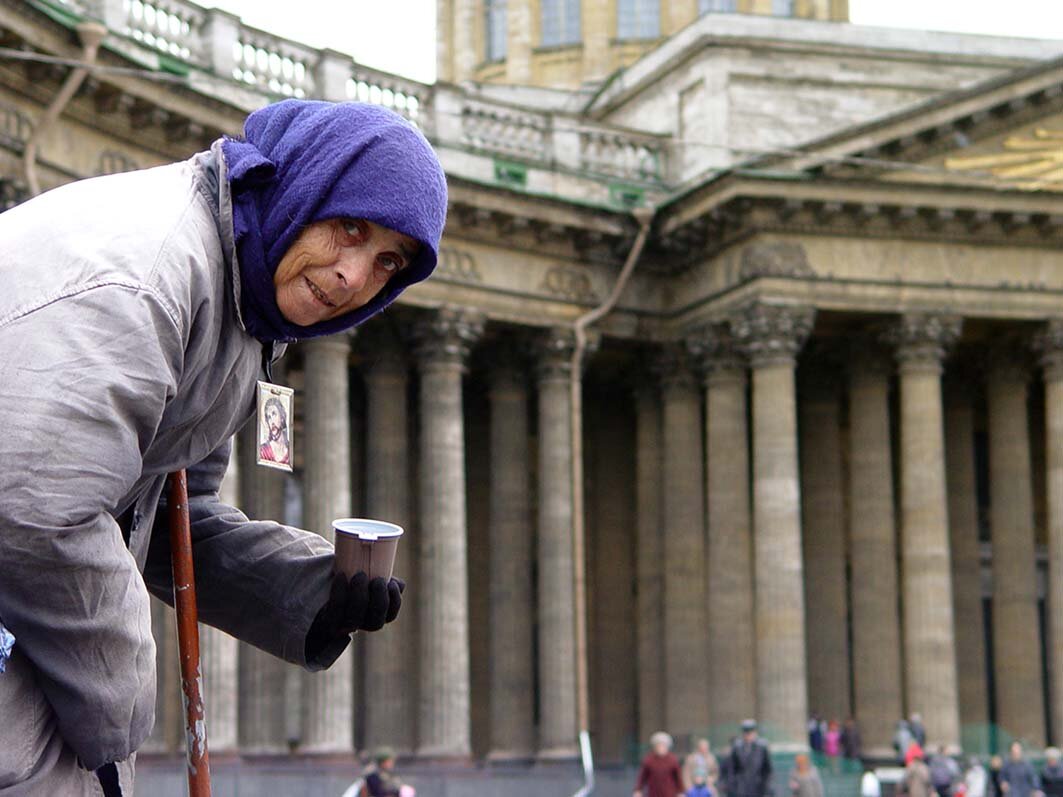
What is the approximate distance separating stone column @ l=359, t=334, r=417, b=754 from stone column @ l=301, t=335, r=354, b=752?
1537mm

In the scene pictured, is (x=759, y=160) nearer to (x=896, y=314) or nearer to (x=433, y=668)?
(x=896, y=314)

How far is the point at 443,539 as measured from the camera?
35.0 meters

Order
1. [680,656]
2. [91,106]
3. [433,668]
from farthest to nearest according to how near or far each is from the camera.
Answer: [680,656] → [433,668] → [91,106]

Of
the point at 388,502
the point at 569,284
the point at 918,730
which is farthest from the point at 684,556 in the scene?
the point at 388,502

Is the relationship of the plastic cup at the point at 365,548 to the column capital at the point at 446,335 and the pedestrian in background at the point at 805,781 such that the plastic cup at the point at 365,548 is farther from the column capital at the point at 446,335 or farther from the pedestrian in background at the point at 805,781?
the column capital at the point at 446,335

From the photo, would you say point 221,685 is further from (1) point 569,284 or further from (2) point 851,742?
(2) point 851,742

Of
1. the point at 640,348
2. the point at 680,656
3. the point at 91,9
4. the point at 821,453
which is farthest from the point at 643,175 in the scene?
the point at 91,9

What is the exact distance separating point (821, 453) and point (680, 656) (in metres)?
5.25

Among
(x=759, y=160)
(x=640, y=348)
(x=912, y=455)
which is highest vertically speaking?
(x=759, y=160)

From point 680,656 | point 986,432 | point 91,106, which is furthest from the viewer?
point 986,432

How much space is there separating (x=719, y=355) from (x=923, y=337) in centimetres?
370

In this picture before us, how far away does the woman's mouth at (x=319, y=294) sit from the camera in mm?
3123

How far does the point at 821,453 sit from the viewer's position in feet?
131

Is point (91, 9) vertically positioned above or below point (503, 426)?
above
